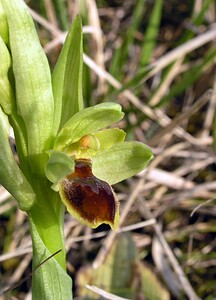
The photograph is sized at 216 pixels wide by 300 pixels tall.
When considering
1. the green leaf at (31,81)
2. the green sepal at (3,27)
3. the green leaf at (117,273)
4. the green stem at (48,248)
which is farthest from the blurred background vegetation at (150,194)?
the green sepal at (3,27)

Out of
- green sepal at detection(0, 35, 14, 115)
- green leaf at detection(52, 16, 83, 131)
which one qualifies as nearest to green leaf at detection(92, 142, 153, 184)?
green leaf at detection(52, 16, 83, 131)

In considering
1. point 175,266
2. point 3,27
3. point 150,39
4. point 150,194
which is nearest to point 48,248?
point 3,27

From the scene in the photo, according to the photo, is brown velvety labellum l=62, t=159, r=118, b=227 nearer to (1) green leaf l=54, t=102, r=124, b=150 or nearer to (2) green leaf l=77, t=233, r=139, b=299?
(1) green leaf l=54, t=102, r=124, b=150

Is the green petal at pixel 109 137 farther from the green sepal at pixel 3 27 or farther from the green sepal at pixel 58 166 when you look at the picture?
the green sepal at pixel 3 27

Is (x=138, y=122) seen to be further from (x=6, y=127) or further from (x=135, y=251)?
(x=6, y=127)

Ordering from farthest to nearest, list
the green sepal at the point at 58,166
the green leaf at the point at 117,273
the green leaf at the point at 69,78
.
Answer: the green leaf at the point at 117,273 → the green leaf at the point at 69,78 → the green sepal at the point at 58,166

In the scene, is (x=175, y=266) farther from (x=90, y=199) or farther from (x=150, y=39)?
(x=150, y=39)
